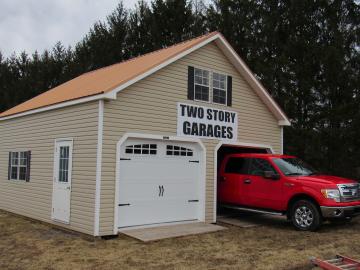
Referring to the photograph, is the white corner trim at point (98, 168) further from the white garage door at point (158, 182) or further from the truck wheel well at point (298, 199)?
the truck wheel well at point (298, 199)

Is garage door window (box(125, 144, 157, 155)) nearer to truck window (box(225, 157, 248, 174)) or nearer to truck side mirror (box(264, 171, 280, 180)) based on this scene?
truck window (box(225, 157, 248, 174))

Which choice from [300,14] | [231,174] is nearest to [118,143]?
[231,174]

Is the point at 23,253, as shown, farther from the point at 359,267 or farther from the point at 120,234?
the point at 359,267

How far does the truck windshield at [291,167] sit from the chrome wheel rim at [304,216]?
1.12m

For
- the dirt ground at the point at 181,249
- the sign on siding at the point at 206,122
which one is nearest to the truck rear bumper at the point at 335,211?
the dirt ground at the point at 181,249

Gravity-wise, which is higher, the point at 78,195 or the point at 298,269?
the point at 78,195

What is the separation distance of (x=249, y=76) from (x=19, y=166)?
326 inches

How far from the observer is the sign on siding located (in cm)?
1257

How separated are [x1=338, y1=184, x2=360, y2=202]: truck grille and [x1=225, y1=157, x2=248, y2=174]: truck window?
297 centimetres

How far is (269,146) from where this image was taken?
15266 mm

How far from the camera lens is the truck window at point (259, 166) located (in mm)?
12688

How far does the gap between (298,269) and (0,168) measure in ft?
40.2

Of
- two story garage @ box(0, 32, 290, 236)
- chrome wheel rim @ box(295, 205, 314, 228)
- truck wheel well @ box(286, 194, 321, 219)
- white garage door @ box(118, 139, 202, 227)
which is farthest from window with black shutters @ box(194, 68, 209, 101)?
chrome wheel rim @ box(295, 205, 314, 228)

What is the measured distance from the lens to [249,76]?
14422mm
